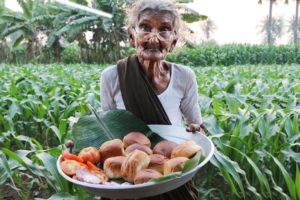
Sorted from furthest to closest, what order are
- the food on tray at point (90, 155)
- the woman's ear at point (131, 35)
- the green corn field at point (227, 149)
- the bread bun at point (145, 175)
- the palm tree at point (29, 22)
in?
the palm tree at point (29, 22)
the green corn field at point (227, 149)
the woman's ear at point (131, 35)
the food on tray at point (90, 155)
the bread bun at point (145, 175)

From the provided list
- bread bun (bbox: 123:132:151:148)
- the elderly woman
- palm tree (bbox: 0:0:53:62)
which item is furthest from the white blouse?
palm tree (bbox: 0:0:53:62)

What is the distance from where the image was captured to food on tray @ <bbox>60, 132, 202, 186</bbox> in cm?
99

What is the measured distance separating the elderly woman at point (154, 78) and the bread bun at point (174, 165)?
7.8 inches

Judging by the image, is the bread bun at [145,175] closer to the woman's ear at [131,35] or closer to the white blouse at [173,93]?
the white blouse at [173,93]

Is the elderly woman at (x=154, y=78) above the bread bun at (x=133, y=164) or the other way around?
above

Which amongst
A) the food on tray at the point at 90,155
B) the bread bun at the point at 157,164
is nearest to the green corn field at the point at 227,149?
the food on tray at the point at 90,155

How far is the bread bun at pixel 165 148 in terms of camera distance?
1116 millimetres

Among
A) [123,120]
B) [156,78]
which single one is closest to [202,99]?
[156,78]

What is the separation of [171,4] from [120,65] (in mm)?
286

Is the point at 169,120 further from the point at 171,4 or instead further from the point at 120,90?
the point at 171,4

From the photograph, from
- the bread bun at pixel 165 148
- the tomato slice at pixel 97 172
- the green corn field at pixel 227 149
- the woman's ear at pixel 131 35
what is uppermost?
the woman's ear at pixel 131 35

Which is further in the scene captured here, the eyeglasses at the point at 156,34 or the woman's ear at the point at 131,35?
the woman's ear at the point at 131,35

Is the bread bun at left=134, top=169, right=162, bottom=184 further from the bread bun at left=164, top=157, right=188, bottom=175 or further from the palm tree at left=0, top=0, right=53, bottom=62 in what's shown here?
the palm tree at left=0, top=0, right=53, bottom=62

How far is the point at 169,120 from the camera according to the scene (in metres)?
1.33
